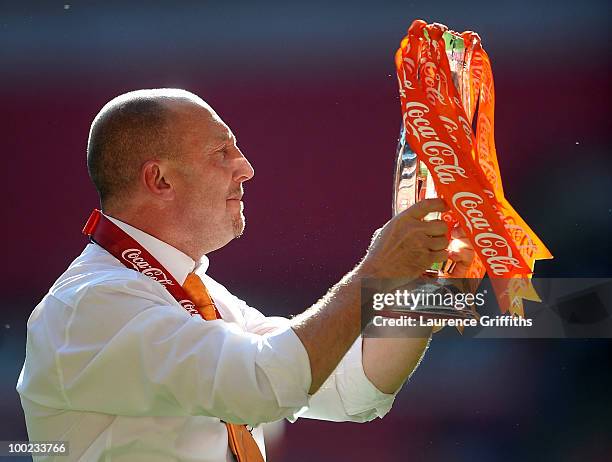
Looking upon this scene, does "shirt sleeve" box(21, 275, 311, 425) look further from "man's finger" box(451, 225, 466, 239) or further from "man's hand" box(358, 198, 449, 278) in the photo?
"man's finger" box(451, 225, 466, 239)

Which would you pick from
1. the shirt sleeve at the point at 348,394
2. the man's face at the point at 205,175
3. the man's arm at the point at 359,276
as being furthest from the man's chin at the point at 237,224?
the man's arm at the point at 359,276

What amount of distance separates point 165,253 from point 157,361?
42cm

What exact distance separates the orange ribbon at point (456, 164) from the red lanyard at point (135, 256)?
579 millimetres

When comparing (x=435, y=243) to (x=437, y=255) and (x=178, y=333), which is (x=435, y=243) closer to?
(x=437, y=255)

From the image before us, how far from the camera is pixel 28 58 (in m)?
3.45

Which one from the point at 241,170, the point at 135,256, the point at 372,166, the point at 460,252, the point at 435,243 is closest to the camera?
the point at 435,243

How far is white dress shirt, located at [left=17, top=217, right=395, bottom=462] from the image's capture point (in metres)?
1.55

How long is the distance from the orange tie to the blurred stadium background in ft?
3.94

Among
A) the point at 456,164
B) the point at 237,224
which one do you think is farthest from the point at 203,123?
the point at 456,164

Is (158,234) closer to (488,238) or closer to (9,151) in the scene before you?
(488,238)

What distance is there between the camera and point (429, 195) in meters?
1.82

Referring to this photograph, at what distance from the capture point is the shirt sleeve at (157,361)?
1546 millimetres

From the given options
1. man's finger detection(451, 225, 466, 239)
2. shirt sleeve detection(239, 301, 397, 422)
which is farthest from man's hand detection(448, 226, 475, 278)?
shirt sleeve detection(239, 301, 397, 422)

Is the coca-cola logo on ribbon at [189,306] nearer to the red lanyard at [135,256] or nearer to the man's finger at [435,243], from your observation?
the red lanyard at [135,256]
